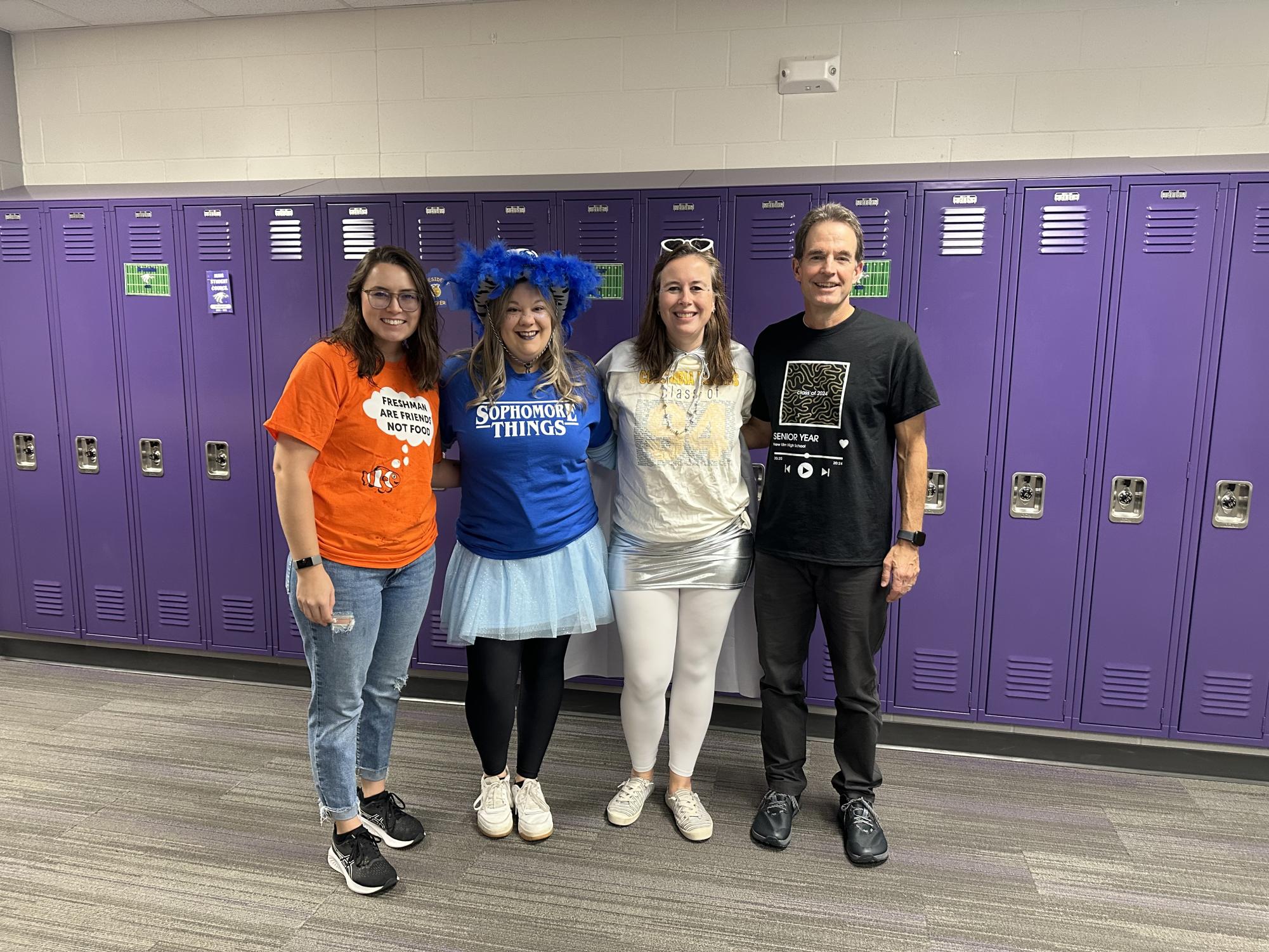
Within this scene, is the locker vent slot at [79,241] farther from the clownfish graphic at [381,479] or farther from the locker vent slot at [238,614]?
the clownfish graphic at [381,479]

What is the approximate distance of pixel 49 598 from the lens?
355 centimetres

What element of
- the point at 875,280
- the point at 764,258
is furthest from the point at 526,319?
the point at 875,280

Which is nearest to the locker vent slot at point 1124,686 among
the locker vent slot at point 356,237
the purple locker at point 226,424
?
the locker vent slot at point 356,237

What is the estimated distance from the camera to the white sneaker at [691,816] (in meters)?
2.31

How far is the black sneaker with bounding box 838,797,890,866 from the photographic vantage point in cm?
221

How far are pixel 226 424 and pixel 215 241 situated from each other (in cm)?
74

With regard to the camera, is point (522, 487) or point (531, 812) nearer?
point (522, 487)

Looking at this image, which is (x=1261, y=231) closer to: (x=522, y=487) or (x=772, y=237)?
(x=772, y=237)

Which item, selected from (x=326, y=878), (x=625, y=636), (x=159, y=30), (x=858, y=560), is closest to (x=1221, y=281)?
(x=858, y=560)

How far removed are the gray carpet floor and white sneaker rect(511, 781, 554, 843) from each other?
42 millimetres

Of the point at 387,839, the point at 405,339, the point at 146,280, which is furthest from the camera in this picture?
the point at 146,280

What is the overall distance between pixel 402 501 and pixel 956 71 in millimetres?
2748

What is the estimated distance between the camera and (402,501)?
2018mm

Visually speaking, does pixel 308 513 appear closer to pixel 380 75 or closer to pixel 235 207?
pixel 235 207
